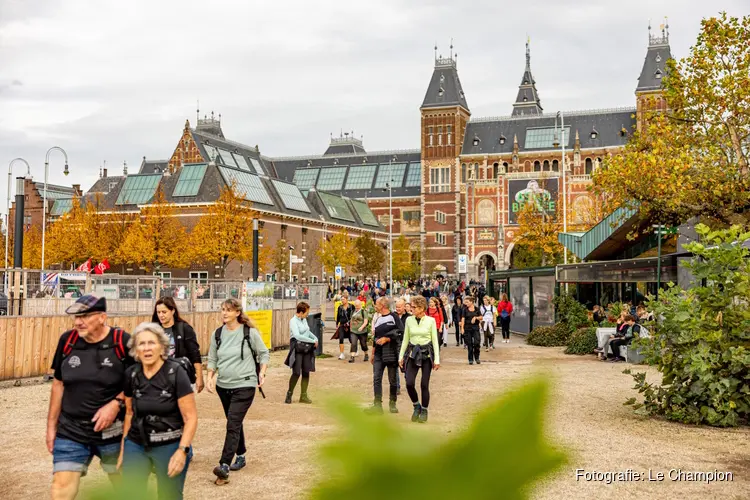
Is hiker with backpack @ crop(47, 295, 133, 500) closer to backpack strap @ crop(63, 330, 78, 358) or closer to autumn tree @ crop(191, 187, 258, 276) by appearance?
backpack strap @ crop(63, 330, 78, 358)

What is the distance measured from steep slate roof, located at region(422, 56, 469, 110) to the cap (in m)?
76.8

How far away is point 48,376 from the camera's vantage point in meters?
14.2

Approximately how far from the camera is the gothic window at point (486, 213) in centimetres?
7025

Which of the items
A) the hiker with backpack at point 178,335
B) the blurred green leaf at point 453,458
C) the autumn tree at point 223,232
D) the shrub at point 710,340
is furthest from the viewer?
the autumn tree at point 223,232

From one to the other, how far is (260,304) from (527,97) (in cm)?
8374

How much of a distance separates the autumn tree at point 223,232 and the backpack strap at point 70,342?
4344 cm

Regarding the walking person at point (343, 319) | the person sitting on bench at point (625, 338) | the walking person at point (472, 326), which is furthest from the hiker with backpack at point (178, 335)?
the person sitting on bench at point (625, 338)

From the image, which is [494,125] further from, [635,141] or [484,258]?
[635,141]

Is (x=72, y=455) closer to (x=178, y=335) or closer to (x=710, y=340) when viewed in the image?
(x=178, y=335)

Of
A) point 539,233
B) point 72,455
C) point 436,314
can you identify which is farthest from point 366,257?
point 72,455

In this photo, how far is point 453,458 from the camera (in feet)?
2.16

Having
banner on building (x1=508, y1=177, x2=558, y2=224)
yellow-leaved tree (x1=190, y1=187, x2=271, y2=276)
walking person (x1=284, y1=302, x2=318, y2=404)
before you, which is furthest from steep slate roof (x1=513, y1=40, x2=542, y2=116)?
walking person (x1=284, y1=302, x2=318, y2=404)

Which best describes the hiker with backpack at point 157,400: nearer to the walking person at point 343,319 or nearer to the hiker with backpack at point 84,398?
the hiker with backpack at point 84,398

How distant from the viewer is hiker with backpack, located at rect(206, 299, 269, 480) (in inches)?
290
